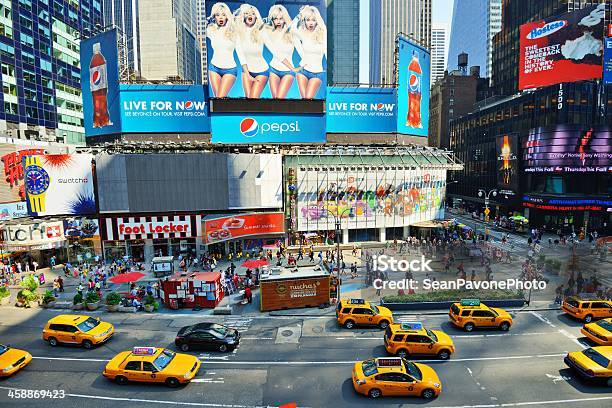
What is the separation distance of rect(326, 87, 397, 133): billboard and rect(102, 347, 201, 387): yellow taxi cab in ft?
134

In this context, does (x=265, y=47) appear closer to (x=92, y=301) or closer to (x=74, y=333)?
(x=92, y=301)

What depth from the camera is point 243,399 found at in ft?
51.5

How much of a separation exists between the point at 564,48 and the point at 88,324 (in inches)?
2426

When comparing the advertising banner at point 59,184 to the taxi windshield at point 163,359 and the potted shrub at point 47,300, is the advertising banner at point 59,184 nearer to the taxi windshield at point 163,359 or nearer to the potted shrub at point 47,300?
the potted shrub at point 47,300

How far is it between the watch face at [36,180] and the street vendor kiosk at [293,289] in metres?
28.5

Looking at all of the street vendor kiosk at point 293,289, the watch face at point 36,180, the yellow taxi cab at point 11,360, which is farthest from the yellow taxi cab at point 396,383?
the watch face at point 36,180

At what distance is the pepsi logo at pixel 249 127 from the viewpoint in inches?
1918

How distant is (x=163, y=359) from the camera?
17203 millimetres

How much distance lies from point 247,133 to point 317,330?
105 feet

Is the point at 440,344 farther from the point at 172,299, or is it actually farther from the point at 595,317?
the point at 172,299

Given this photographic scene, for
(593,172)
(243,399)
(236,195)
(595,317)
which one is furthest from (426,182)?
(243,399)

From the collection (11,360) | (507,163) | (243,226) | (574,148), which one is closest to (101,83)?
(243,226)

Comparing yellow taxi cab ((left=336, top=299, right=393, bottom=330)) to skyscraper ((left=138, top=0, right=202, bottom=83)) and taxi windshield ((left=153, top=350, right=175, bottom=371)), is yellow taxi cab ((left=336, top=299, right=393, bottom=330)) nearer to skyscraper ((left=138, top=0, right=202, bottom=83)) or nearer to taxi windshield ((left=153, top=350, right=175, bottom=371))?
taxi windshield ((left=153, top=350, right=175, bottom=371))
